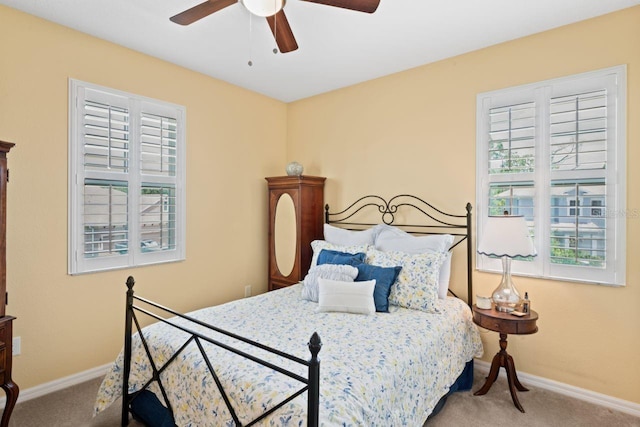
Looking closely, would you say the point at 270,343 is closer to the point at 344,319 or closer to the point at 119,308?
the point at 344,319

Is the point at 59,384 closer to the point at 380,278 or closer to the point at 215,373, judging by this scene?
the point at 215,373

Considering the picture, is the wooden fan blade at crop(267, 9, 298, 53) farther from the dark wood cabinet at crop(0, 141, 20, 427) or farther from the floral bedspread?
the floral bedspread

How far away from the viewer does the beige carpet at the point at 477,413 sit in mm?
2205

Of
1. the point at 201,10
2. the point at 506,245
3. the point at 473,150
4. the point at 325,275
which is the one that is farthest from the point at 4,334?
the point at 473,150

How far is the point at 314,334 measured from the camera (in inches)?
50.2

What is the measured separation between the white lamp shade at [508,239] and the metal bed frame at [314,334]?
1.50ft

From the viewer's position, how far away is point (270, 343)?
1.93 metres

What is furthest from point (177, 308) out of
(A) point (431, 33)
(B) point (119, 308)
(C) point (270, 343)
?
(A) point (431, 33)

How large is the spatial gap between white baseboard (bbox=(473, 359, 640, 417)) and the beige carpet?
4 cm

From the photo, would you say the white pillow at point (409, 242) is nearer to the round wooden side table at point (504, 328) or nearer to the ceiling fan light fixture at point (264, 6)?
the round wooden side table at point (504, 328)

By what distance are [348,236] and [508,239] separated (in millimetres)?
1432

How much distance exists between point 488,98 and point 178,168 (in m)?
2.85

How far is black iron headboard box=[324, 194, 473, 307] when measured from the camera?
3.01 metres

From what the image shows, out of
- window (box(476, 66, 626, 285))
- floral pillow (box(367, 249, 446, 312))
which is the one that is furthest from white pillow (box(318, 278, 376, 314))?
window (box(476, 66, 626, 285))
